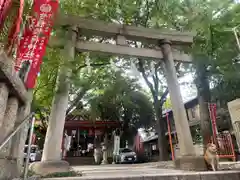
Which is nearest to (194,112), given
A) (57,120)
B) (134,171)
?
(134,171)

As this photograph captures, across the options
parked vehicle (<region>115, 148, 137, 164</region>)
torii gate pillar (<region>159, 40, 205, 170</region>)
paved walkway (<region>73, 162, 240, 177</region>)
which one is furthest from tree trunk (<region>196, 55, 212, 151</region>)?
parked vehicle (<region>115, 148, 137, 164</region>)

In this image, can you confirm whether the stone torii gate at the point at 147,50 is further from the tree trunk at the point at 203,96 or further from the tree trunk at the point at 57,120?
the tree trunk at the point at 203,96

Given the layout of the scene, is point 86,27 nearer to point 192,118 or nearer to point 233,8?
point 233,8

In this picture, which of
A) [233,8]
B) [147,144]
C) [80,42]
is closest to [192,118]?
[147,144]

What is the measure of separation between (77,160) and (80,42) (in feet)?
46.1

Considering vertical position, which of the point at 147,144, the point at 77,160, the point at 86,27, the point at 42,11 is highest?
the point at 86,27

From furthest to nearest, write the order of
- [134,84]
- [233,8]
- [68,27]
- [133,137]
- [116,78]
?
[133,137] < [134,84] < [116,78] < [233,8] < [68,27]

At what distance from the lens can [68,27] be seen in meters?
6.80

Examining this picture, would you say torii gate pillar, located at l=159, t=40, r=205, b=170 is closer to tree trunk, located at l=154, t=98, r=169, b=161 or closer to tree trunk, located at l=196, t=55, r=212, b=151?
tree trunk, located at l=196, t=55, r=212, b=151

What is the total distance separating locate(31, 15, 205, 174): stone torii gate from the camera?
5857 mm

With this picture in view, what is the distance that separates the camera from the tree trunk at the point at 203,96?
31.9 feet

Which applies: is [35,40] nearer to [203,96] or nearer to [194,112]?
[203,96]

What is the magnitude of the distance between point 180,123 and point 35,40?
4968mm

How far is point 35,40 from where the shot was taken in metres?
4.25
